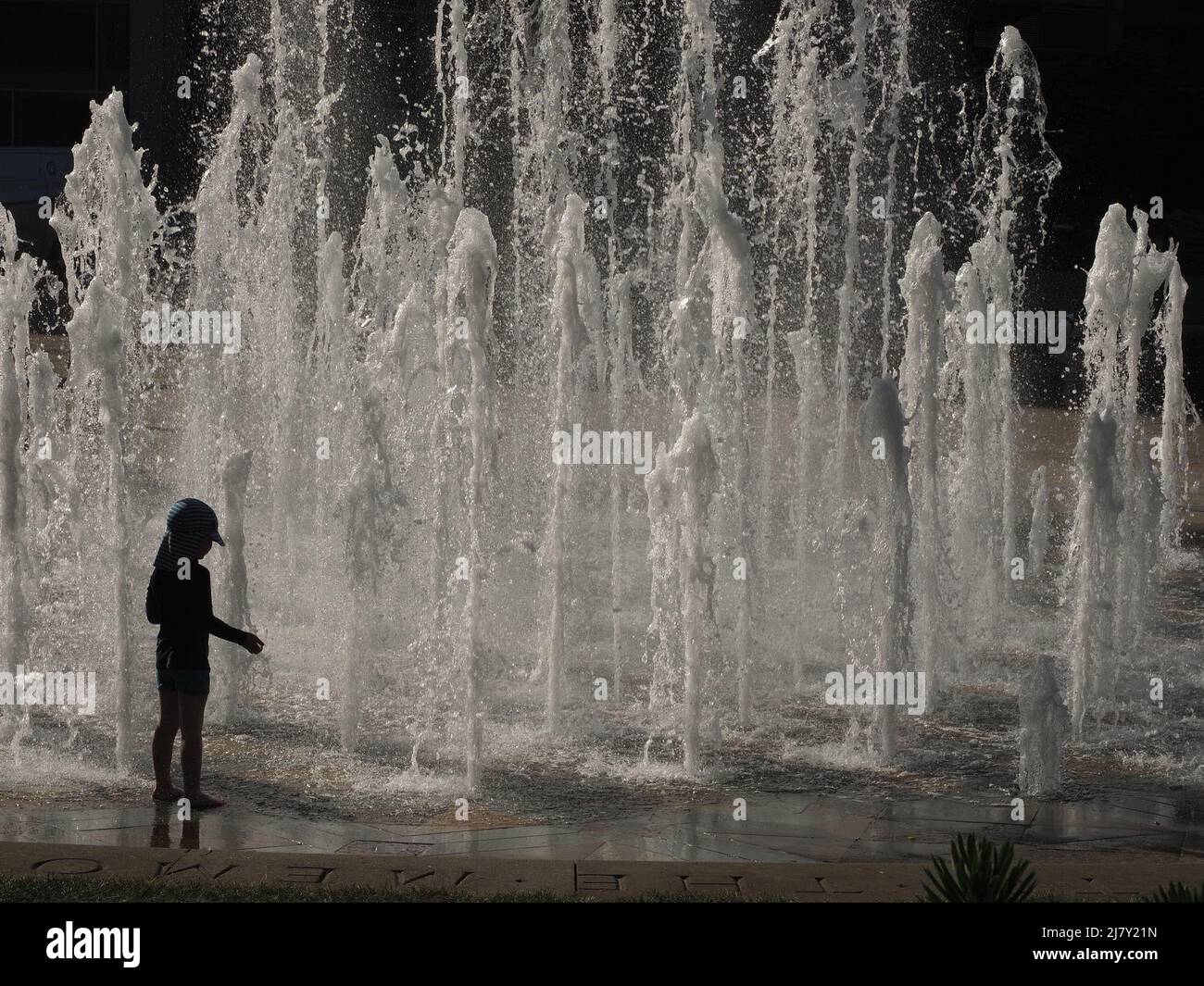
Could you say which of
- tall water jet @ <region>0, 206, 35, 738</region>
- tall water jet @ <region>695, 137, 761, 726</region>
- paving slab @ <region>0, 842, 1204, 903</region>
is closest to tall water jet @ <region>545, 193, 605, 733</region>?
tall water jet @ <region>695, 137, 761, 726</region>

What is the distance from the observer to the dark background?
2980cm

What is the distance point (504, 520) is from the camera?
11344mm

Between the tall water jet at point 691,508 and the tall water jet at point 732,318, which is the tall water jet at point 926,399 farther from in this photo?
the tall water jet at point 691,508

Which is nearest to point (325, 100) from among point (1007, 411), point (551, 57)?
point (551, 57)

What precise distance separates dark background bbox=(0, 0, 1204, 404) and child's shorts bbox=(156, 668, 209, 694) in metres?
22.2

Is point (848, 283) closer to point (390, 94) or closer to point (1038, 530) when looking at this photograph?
point (1038, 530)

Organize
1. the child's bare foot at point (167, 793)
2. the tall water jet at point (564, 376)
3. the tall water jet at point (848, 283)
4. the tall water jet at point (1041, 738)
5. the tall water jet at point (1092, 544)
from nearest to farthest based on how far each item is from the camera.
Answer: the child's bare foot at point (167, 793)
the tall water jet at point (1041, 738)
the tall water jet at point (1092, 544)
the tall water jet at point (564, 376)
the tall water jet at point (848, 283)

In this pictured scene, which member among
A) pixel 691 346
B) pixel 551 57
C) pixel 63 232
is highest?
pixel 551 57

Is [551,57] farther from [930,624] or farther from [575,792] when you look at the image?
[575,792]

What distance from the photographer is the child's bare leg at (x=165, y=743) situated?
6461mm

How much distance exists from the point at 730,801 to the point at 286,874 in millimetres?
2114

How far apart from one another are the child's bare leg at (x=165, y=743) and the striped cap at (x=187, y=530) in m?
0.51
